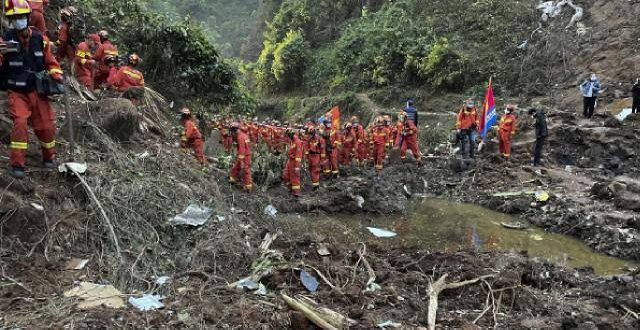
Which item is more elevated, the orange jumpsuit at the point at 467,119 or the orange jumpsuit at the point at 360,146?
the orange jumpsuit at the point at 467,119

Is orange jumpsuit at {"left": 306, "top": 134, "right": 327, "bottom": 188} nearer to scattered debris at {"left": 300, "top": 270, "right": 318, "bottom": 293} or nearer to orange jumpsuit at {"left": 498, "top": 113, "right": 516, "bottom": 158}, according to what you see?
orange jumpsuit at {"left": 498, "top": 113, "right": 516, "bottom": 158}

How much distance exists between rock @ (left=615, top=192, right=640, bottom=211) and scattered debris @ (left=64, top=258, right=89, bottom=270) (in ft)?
29.9

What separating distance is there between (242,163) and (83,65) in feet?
11.2

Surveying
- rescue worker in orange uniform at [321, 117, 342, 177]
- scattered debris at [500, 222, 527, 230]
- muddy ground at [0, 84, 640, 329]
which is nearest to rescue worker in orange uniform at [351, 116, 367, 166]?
rescue worker in orange uniform at [321, 117, 342, 177]

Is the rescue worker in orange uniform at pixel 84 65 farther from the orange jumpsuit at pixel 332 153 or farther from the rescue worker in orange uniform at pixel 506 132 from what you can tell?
the rescue worker in orange uniform at pixel 506 132

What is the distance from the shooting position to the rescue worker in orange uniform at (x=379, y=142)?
43.3 ft

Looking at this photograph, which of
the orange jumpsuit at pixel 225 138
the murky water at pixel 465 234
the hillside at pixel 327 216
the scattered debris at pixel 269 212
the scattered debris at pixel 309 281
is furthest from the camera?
the orange jumpsuit at pixel 225 138

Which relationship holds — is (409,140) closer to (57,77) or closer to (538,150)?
(538,150)

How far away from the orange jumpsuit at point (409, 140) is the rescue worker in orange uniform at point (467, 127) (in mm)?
1156

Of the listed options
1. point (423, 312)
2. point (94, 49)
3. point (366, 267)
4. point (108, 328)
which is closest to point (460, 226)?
point (366, 267)

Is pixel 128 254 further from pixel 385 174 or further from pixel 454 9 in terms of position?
pixel 454 9

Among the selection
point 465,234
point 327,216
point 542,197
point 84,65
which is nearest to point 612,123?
point 542,197

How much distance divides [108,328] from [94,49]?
327 inches

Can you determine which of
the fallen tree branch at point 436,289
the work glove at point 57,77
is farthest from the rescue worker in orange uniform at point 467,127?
the work glove at point 57,77
